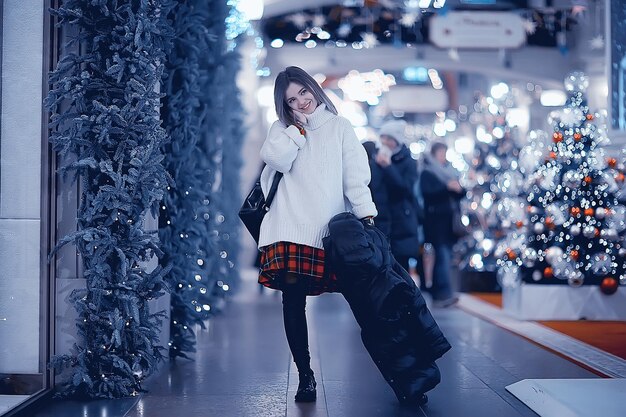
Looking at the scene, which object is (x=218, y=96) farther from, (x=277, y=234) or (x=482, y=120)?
(x=482, y=120)

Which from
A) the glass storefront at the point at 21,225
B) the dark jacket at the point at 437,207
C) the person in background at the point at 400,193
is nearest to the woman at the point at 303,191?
the glass storefront at the point at 21,225

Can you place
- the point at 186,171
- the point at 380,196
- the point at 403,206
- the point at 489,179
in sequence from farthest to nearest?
the point at 489,179
the point at 403,206
the point at 380,196
the point at 186,171

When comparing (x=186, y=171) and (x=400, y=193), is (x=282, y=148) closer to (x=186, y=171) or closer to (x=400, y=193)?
(x=186, y=171)

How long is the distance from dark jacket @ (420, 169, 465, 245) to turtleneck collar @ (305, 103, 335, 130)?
488cm

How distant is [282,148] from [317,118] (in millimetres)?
255

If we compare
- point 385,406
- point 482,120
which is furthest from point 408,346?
point 482,120

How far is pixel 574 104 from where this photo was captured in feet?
24.6

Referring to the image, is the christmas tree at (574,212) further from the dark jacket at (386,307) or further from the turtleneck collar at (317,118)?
the turtleneck collar at (317,118)

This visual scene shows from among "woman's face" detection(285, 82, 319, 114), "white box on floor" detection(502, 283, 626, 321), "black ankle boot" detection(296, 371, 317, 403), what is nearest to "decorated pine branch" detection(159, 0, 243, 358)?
"woman's face" detection(285, 82, 319, 114)

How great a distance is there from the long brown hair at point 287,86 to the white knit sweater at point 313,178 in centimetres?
4

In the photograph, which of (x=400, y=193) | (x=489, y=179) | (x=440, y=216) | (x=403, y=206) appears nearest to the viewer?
(x=400, y=193)

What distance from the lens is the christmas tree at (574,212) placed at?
24.1 feet

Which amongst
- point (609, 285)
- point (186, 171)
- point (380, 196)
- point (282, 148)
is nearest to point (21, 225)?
point (282, 148)

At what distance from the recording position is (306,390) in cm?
417
